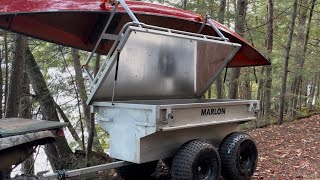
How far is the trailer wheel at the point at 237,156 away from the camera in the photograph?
5.13 meters

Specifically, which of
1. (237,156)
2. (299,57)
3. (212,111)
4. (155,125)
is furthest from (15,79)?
(299,57)

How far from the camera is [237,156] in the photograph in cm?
525

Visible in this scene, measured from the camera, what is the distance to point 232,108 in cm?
533

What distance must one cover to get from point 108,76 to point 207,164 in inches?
72.1

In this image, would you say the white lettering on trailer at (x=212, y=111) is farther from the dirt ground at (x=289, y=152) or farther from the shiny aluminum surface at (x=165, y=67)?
the dirt ground at (x=289, y=152)

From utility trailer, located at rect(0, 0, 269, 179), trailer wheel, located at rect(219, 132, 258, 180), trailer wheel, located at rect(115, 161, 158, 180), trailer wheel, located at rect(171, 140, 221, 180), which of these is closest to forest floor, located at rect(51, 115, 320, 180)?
trailer wheel, located at rect(115, 161, 158, 180)

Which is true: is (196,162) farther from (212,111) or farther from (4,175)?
(4,175)

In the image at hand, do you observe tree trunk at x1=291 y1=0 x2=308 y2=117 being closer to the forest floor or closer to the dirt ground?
the dirt ground

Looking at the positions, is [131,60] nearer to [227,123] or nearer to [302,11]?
[227,123]

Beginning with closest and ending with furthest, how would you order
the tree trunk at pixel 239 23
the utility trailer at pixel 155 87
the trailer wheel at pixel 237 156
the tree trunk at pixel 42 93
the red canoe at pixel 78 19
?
the red canoe at pixel 78 19 < the utility trailer at pixel 155 87 < the trailer wheel at pixel 237 156 < the tree trunk at pixel 42 93 < the tree trunk at pixel 239 23

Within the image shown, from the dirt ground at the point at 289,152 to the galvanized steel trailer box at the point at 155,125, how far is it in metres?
1.47

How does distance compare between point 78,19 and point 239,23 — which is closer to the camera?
point 78,19

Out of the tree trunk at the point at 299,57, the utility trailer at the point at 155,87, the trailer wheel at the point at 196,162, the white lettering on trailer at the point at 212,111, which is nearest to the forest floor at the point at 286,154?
the utility trailer at the point at 155,87

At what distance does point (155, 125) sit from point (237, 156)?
5.57ft
